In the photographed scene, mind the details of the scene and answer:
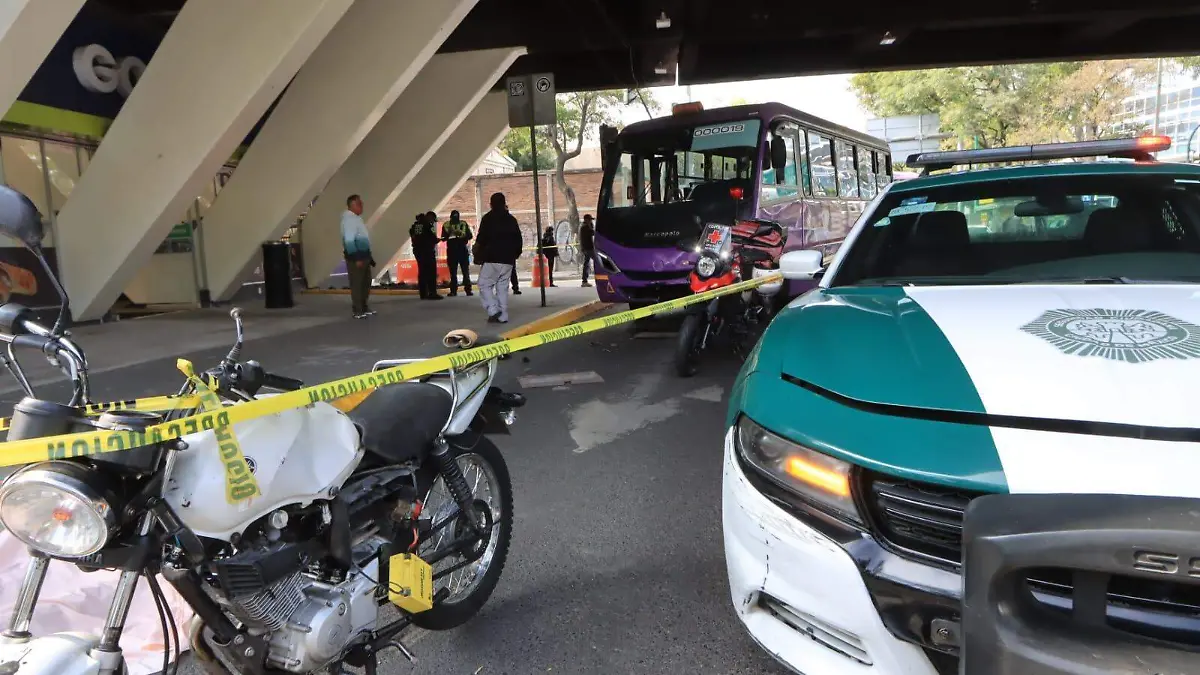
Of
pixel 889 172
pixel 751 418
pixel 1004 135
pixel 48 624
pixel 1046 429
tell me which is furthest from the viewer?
pixel 1004 135

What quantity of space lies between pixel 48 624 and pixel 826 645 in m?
2.66

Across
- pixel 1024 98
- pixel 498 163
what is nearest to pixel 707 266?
pixel 1024 98

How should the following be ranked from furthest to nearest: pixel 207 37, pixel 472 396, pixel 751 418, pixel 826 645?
pixel 207 37 < pixel 472 396 < pixel 751 418 < pixel 826 645

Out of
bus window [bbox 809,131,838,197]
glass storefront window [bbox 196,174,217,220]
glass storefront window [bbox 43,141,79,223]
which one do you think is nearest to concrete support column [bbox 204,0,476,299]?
glass storefront window [bbox 196,174,217,220]

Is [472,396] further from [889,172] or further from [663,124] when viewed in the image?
[889,172]

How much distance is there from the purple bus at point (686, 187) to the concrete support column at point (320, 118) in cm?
361

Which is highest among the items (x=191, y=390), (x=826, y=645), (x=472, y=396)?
(x=191, y=390)

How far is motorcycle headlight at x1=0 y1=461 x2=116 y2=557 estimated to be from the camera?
5.32 ft

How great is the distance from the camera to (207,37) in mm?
10312

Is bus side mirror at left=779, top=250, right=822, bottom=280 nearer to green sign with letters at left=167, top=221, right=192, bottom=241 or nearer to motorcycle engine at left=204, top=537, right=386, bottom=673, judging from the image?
motorcycle engine at left=204, top=537, right=386, bottom=673

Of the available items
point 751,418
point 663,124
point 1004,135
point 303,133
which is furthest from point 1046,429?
point 1004,135

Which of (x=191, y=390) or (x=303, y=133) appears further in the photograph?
(x=303, y=133)

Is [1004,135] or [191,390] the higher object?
[1004,135]

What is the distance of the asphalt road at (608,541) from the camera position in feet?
9.26
